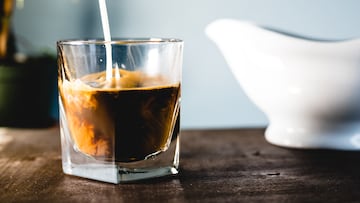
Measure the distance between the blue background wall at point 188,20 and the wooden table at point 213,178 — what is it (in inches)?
12.6

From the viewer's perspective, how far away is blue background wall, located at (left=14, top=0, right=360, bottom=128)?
35.4 inches

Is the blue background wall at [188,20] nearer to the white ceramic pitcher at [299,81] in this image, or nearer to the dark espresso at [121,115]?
the white ceramic pitcher at [299,81]

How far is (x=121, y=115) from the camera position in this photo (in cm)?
45

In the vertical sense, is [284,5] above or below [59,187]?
above

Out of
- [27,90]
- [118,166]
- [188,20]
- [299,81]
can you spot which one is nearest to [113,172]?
[118,166]

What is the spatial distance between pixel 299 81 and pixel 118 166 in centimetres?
25

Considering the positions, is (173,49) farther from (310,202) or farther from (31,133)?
(31,133)

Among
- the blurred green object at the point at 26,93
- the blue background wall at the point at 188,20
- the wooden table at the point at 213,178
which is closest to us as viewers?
the wooden table at the point at 213,178

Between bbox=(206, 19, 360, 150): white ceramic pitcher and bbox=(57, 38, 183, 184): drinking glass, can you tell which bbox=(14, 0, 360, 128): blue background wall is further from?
bbox=(57, 38, 183, 184): drinking glass

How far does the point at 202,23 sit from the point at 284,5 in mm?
157

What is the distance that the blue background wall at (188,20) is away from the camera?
899mm

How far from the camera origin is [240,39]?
606mm

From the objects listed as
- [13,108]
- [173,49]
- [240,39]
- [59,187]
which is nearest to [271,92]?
[240,39]

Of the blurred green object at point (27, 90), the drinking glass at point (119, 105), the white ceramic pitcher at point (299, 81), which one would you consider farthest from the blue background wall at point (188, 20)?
the drinking glass at point (119, 105)
